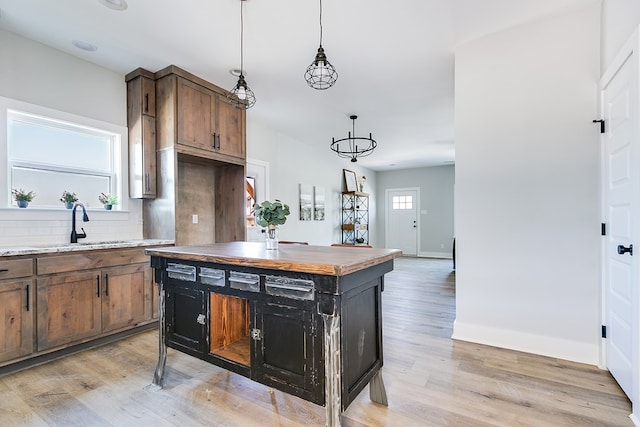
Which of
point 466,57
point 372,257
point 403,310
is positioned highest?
point 466,57

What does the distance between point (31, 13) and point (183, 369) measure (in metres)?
3.05

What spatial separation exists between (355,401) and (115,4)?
3302 millimetres

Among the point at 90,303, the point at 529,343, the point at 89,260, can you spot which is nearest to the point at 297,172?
the point at 89,260

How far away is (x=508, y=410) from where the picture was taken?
5.92ft

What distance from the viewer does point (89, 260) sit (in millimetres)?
2717

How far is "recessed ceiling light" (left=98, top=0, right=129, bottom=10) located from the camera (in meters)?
2.29

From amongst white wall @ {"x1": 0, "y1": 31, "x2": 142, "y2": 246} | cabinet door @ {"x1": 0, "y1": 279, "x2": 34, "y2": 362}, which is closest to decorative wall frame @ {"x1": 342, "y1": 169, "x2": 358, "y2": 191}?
white wall @ {"x1": 0, "y1": 31, "x2": 142, "y2": 246}

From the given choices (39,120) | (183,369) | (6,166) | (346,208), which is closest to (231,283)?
(183,369)

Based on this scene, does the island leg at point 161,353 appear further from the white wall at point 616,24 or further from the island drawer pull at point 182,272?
the white wall at point 616,24

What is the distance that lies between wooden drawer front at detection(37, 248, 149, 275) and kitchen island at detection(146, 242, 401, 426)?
3.53 ft

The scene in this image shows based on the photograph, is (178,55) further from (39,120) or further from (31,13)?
(39,120)

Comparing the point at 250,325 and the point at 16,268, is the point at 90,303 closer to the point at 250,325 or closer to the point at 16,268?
the point at 16,268

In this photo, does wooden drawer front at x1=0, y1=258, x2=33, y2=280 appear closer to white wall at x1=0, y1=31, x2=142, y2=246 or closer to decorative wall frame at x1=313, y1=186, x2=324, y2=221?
white wall at x1=0, y1=31, x2=142, y2=246

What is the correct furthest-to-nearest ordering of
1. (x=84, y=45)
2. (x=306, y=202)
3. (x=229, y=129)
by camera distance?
(x=306, y=202) < (x=229, y=129) < (x=84, y=45)
